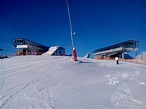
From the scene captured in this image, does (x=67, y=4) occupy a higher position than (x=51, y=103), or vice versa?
(x=67, y=4)

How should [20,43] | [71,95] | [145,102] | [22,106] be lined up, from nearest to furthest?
1. [22,106]
2. [145,102]
3. [71,95]
4. [20,43]

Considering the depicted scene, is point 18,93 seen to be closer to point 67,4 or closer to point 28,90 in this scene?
point 28,90

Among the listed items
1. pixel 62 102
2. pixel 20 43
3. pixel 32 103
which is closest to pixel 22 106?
pixel 32 103

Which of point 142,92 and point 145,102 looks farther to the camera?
point 142,92

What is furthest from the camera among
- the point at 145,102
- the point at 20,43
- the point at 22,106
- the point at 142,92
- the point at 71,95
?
the point at 20,43

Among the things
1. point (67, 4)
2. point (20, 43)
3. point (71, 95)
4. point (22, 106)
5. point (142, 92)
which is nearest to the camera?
point (22, 106)

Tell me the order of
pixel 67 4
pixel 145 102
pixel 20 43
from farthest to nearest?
pixel 20 43
pixel 67 4
pixel 145 102

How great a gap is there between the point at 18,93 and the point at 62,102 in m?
1.92

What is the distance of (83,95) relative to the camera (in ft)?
19.1

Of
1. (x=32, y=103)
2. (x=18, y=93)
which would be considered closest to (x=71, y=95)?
(x=32, y=103)

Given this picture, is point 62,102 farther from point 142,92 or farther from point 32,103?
point 142,92

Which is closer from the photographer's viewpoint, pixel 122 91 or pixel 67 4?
pixel 122 91

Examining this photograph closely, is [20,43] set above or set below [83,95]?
above

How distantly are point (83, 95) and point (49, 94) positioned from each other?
1250 mm
